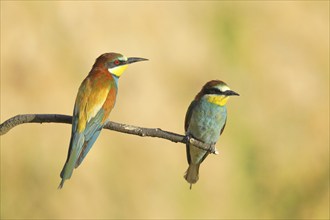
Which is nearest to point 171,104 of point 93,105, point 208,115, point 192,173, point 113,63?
point 192,173

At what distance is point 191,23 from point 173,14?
0.20m

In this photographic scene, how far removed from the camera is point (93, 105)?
2.76 meters

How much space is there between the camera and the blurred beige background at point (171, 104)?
586 centimetres

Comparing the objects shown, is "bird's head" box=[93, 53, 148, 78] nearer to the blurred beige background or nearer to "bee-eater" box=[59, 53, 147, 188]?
"bee-eater" box=[59, 53, 147, 188]

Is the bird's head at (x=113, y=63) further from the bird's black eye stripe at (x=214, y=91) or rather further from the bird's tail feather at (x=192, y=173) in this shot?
the bird's tail feather at (x=192, y=173)

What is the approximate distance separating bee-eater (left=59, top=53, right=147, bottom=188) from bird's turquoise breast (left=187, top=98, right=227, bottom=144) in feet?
2.18

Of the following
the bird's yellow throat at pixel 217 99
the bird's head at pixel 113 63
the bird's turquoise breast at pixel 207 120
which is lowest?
the bird's turquoise breast at pixel 207 120

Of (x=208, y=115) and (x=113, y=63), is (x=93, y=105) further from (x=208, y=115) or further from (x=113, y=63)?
(x=208, y=115)

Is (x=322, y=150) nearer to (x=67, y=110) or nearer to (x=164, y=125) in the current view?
(x=164, y=125)

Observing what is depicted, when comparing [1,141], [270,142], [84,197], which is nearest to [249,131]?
[270,142]

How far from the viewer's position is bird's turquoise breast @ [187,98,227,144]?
140 inches

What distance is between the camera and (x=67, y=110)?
5965 millimetres

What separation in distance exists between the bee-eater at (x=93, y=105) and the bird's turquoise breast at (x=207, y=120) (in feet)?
2.18

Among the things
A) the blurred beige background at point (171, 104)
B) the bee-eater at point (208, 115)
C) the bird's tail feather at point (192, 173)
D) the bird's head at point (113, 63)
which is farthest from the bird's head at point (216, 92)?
the blurred beige background at point (171, 104)
